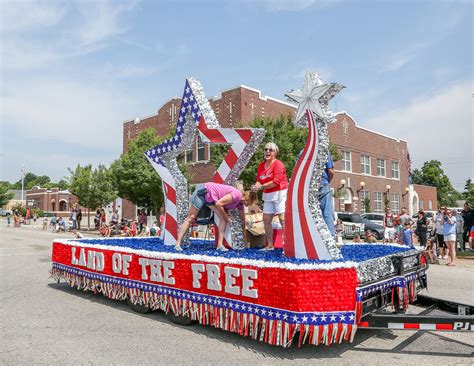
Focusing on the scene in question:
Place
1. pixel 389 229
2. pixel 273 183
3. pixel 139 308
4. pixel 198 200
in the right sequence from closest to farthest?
pixel 139 308
pixel 273 183
pixel 198 200
pixel 389 229

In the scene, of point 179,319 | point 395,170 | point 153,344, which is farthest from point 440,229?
point 395,170

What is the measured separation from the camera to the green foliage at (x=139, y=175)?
24203mm

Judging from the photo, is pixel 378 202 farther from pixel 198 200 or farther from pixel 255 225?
pixel 198 200

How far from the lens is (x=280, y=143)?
19.4m

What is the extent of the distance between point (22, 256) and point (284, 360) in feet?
37.9

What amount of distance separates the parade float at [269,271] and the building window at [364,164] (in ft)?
102

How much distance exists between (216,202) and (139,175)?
1909cm

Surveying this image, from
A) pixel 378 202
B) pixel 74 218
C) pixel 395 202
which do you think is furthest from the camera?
pixel 395 202

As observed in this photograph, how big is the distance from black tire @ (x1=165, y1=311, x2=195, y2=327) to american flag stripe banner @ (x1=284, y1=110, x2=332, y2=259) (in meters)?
1.43

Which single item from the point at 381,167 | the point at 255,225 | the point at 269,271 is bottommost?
the point at 269,271

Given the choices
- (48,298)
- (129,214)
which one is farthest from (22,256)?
(129,214)

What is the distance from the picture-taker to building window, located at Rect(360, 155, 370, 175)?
1405 inches

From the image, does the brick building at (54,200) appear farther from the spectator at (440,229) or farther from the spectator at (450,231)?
the spectator at (450,231)

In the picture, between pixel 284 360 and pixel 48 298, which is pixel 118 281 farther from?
pixel 284 360
